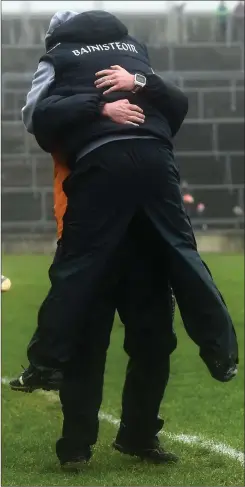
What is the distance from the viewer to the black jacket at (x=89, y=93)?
280 cm

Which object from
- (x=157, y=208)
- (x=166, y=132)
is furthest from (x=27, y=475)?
(x=166, y=132)

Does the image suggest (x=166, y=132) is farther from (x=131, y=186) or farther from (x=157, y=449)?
(x=157, y=449)

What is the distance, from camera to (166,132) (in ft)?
9.66

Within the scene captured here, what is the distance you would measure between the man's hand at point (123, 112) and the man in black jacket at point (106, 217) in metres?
0.02

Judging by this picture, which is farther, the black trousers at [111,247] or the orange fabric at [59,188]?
the orange fabric at [59,188]

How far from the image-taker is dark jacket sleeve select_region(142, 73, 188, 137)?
2.90m

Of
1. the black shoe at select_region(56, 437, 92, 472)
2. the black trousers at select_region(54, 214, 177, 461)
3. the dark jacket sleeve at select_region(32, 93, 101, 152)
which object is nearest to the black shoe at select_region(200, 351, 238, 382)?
the black trousers at select_region(54, 214, 177, 461)

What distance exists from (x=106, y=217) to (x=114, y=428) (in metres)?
1.86

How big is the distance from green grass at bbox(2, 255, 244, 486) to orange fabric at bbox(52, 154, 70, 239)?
0.90 metres

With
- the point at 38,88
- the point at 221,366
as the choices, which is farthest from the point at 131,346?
the point at 38,88

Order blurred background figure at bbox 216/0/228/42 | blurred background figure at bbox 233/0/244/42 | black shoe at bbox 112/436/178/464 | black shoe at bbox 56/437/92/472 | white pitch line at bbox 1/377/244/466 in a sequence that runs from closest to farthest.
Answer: black shoe at bbox 56/437/92/472 → black shoe at bbox 112/436/178/464 → white pitch line at bbox 1/377/244/466 → blurred background figure at bbox 233/0/244/42 → blurred background figure at bbox 216/0/228/42

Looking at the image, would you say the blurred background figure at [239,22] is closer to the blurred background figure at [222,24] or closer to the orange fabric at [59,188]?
the blurred background figure at [222,24]

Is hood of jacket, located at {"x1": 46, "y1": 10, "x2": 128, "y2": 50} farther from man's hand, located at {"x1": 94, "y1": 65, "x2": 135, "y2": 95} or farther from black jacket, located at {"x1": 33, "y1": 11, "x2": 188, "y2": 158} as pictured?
man's hand, located at {"x1": 94, "y1": 65, "x2": 135, "y2": 95}

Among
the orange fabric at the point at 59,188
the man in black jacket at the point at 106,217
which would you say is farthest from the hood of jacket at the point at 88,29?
the orange fabric at the point at 59,188
